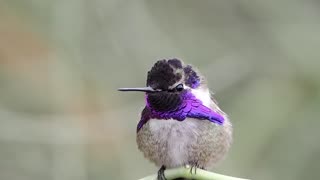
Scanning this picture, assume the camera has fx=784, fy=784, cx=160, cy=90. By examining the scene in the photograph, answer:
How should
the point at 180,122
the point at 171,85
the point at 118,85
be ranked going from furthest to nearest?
the point at 118,85, the point at 180,122, the point at 171,85

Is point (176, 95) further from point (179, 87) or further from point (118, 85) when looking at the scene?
point (118, 85)

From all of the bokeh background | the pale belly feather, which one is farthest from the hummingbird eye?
the bokeh background

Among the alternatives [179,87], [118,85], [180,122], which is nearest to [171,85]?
[179,87]

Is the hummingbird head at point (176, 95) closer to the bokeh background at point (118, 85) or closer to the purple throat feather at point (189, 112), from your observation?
the purple throat feather at point (189, 112)

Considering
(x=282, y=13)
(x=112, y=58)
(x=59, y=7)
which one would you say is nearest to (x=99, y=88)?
(x=112, y=58)

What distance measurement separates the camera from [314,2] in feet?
20.6

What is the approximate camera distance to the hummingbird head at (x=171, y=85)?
7.98ft

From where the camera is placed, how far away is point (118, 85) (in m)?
6.36

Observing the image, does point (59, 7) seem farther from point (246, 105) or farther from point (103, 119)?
point (246, 105)

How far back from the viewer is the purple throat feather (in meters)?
2.55

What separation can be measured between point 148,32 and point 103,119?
0.74 meters

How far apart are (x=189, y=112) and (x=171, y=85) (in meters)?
0.11

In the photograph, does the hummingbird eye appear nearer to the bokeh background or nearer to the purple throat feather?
the purple throat feather

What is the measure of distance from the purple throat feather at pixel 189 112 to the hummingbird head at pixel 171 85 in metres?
0.01
